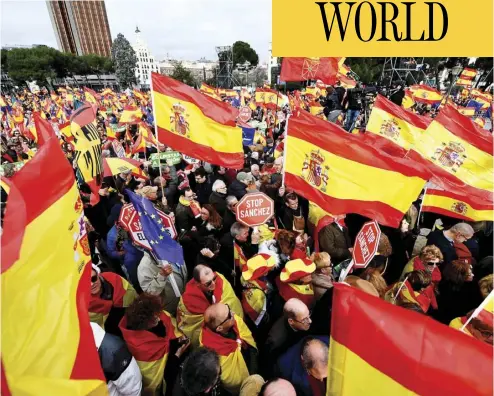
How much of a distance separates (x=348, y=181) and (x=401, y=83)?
57.9ft

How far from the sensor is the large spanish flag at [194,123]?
4.85 m

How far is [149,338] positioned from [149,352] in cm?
11

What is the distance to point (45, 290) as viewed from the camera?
5.73ft

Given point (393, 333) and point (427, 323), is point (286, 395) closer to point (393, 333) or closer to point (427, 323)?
point (393, 333)

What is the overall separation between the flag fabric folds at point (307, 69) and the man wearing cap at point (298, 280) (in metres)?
7.23

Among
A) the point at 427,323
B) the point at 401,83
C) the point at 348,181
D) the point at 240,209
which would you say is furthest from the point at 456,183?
the point at 401,83

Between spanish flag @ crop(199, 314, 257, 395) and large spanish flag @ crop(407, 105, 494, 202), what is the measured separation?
11.6ft

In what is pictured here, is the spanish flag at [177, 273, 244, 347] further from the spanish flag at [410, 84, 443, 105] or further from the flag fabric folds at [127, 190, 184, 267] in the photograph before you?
the spanish flag at [410, 84, 443, 105]

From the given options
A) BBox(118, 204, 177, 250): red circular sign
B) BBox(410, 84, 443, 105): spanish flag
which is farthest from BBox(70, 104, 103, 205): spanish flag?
BBox(410, 84, 443, 105): spanish flag

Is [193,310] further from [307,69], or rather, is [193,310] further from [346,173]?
[307,69]

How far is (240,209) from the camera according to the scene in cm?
383

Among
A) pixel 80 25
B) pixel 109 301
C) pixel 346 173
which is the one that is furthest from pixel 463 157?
pixel 80 25

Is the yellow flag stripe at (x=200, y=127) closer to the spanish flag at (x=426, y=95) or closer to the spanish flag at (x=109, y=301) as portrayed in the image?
the spanish flag at (x=109, y=301)

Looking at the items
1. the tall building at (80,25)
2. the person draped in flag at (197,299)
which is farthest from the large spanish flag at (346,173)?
the tall building at (80,25)
